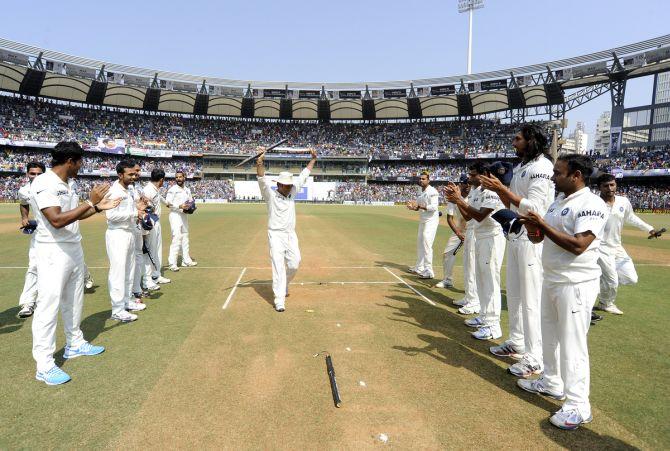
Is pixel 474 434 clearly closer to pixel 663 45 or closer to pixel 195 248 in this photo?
pixel 195 248

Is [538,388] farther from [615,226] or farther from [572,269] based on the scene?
[615,226]

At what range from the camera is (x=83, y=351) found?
4.94 m

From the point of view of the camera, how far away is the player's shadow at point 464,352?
335 centimetres

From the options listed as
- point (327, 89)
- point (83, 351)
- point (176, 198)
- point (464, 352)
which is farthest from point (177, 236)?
point (327, 89)

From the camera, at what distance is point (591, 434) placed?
11.2 feet

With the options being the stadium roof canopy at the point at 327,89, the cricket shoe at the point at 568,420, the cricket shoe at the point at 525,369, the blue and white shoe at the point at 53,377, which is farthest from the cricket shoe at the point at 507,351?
the stadium roof canopy at the point at 327,89

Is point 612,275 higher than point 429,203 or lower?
lower

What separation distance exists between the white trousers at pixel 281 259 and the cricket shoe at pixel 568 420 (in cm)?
461

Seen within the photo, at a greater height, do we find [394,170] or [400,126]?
[400,126]

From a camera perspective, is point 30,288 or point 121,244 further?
point 30,288

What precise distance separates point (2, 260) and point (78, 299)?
9.60 m

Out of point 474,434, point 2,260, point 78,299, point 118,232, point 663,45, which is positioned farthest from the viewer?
point 663,45

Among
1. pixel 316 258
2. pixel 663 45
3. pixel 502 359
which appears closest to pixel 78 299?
pixel 502 359

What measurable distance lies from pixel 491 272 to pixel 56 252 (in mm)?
5955
